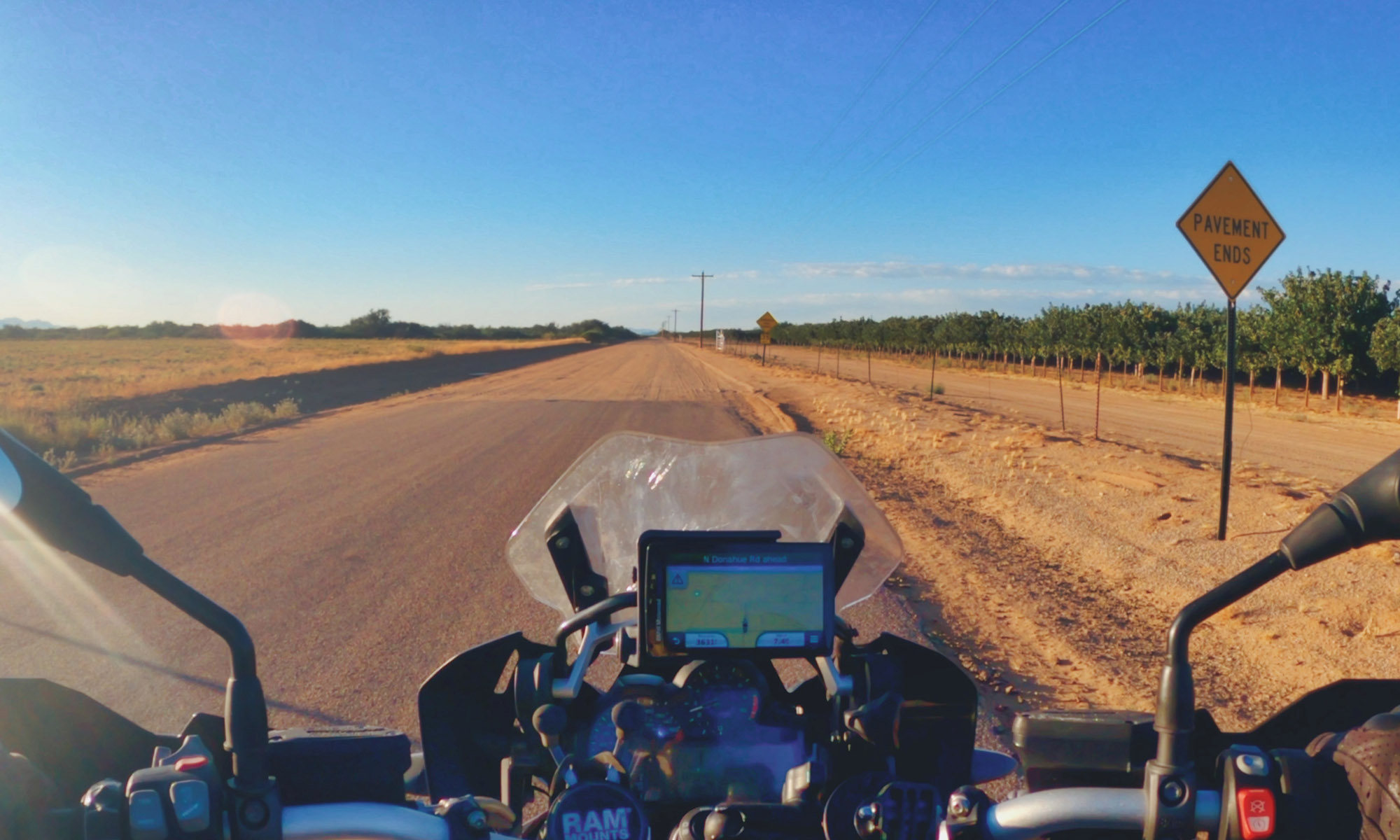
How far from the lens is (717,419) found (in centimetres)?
2216

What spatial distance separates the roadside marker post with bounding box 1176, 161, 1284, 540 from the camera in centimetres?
923

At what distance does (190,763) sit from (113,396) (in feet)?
111

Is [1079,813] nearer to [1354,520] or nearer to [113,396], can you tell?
[1354,520]

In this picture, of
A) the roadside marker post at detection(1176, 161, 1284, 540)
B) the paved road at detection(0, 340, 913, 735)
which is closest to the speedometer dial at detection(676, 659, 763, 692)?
the paved road at detection(0, 340, 913, 735)

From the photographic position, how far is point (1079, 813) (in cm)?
164

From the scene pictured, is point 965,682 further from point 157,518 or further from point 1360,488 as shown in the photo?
point 157,518

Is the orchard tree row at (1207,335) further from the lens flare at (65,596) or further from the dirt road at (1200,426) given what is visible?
the lens flare at (65,596)

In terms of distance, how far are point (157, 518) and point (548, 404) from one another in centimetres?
1628

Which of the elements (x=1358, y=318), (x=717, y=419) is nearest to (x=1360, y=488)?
(x=717, y=419)

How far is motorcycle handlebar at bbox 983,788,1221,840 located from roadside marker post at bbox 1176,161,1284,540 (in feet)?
28.2

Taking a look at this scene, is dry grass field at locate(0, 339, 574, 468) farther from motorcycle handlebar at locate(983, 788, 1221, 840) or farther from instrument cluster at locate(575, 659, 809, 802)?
motorcycle handlebar at locate(983, 788, 1221, 840)

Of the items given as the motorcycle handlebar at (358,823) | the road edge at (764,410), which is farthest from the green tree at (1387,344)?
the motorcycle handlebar at (358,823)

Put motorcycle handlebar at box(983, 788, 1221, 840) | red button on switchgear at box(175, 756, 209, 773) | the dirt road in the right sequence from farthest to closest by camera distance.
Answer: the dirt road → motorcycle handlebar at box(983, 788, 1221, 840) → red button on switchgear at box(175, 756, 209, 773)

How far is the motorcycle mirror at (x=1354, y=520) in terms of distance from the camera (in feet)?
4.64
